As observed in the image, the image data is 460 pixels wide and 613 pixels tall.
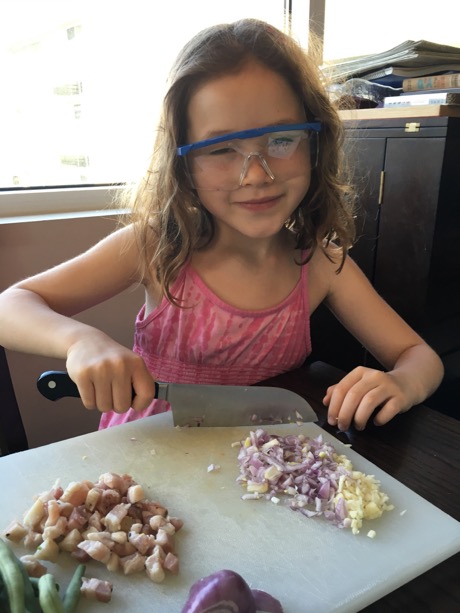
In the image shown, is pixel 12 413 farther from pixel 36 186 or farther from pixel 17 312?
pixel 36 186

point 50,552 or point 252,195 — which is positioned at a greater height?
point 252,195

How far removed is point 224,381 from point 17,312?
42 centimetres

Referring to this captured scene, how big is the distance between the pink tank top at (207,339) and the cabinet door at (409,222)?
406 millimetres

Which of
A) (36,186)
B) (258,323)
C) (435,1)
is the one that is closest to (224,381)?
(258,323)

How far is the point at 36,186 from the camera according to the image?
1.50m

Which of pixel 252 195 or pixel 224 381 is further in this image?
pixel 224 381

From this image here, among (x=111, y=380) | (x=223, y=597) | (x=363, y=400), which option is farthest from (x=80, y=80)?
(x=223, y=597)

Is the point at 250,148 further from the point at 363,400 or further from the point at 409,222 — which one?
the point at 409,222

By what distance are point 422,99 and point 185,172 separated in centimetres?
69

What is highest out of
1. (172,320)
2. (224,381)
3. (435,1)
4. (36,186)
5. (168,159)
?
(435,1)

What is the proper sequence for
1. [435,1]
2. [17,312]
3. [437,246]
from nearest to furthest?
1. [17,312]
2. [437,246]
3. [435,1]

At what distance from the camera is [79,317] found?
141cm

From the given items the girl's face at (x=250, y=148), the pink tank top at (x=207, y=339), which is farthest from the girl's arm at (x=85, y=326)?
the girl's face at (x=250, y=148)

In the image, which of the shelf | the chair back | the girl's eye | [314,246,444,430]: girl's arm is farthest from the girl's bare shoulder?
the chair back
